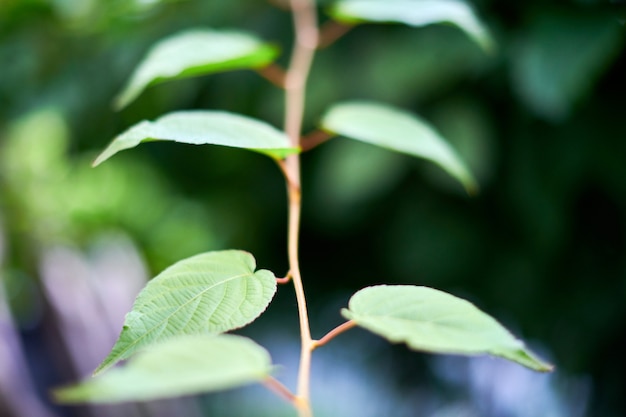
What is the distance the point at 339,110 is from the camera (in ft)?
1.31

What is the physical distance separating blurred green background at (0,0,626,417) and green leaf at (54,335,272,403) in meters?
0.35

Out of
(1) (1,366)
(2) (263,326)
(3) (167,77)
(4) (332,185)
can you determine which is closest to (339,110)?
(3) (167,77)

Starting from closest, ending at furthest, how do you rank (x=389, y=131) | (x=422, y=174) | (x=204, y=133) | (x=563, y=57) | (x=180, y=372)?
(x=180, y=372), (x=204, y=133), (x=389, y=131), (x=563, y=57), (x=422, y=174)

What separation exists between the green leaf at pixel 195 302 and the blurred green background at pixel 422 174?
270mm

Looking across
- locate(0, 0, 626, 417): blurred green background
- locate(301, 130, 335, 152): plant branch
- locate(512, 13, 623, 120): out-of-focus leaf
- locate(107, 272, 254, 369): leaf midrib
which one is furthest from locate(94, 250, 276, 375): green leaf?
locate(512, 13, 623, 120): out-of-focus leaf

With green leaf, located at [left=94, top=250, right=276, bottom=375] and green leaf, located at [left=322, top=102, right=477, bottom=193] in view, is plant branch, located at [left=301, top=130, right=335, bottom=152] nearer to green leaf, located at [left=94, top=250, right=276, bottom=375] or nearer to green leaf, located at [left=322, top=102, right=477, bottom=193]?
green leaf, located at [left=322, top=102, right=477, bottom=193]

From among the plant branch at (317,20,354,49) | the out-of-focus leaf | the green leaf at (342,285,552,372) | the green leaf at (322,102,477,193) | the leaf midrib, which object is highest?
the plant branch at (317,20,354,49)

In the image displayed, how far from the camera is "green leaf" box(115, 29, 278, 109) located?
35cm

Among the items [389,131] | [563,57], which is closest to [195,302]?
[389,131]

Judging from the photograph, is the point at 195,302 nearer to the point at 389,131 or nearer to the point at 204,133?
the point at 204,133

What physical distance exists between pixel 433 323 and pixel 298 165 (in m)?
0.29

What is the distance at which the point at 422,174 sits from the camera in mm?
650

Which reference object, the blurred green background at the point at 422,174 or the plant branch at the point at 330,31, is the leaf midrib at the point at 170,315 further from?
the plant branch at the point at 330,31

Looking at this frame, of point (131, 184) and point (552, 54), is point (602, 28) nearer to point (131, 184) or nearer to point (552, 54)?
point (552, 54)
